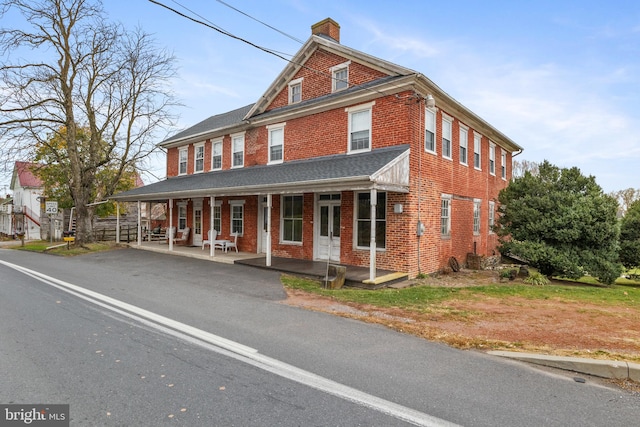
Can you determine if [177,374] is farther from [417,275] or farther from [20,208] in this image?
[20,208]

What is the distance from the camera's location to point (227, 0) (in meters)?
8.00

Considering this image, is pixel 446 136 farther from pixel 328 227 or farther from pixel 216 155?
pixel 216 155

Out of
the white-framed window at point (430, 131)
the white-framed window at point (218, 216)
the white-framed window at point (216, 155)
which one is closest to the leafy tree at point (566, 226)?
the white-framed window at point (430, 131)

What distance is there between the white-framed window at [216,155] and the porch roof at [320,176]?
2.23m

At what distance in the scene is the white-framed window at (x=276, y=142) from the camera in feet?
48.9

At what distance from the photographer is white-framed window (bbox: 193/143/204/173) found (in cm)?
1930

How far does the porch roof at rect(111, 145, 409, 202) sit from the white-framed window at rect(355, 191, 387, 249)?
1.18m

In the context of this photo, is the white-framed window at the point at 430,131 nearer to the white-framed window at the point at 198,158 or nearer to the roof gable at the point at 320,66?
the roof gable at the point at 320,66

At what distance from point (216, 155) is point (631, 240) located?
63.8 feet

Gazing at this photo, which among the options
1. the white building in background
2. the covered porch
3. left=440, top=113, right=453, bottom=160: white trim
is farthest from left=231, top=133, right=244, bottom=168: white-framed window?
the white building in background

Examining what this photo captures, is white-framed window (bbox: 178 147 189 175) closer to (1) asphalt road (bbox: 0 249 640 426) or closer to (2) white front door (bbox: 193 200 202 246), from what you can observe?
(2) white front door (bbox: 193 200 202 246)

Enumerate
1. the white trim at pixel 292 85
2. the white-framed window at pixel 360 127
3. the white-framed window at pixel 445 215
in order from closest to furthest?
the white-framed window at pixel 360 127 < the white-framed window at pixel 445 215 < the white trim at pixel 292 85

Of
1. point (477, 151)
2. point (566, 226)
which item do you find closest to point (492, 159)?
point (477, 151)

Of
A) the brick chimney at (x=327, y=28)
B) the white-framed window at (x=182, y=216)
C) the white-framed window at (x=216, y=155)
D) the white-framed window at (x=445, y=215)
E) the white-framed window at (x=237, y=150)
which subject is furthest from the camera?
the white-framed window at (x=182, y=216)
